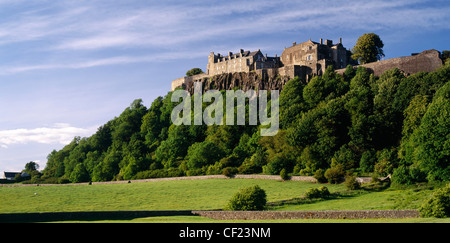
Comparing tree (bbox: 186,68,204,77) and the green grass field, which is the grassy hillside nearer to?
the green grass field

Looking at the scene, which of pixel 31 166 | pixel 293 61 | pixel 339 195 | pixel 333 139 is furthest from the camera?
pixel 31 166

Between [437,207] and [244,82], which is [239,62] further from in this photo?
[437,207]

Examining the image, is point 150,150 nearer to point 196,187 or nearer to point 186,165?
point 186,165

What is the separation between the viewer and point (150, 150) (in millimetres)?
111500

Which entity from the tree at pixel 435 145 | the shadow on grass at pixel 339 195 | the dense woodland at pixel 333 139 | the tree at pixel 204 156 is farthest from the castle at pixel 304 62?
the shadow on grass at pixel 339 195

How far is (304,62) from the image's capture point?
103 m

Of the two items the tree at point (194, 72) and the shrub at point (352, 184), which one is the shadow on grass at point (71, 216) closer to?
the shrub at point (352, 184)

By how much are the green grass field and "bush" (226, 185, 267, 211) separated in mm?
3630

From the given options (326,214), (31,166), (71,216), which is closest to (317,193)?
(326,214)

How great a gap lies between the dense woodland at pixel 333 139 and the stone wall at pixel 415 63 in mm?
1911

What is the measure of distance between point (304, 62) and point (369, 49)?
13231mm

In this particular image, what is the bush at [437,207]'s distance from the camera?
3209cm

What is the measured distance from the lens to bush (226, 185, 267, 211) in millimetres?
42500
